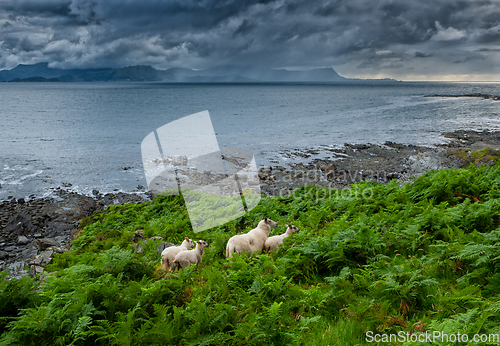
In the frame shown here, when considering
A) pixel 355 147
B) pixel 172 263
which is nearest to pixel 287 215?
pixel 172 263

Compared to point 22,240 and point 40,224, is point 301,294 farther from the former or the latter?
point 40,224

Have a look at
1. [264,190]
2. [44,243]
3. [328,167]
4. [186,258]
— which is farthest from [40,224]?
[328,167]

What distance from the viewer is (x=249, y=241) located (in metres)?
8.57

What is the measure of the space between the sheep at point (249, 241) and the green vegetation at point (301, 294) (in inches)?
32.0

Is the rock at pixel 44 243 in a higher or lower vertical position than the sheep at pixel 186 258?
lower

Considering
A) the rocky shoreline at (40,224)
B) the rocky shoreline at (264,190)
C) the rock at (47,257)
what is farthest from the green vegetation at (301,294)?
the rocky shoreline at (40,224)

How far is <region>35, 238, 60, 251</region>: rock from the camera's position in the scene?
15259mm

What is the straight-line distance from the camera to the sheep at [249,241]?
828 centimetres

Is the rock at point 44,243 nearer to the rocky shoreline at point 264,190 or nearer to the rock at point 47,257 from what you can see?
the rocky shoreline at point 264,190

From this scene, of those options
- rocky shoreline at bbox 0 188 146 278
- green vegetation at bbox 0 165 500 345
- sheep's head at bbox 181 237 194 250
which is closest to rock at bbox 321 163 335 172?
rocky shoreline at bbox 0 188 146 278

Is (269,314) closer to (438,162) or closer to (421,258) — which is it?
(421,258)

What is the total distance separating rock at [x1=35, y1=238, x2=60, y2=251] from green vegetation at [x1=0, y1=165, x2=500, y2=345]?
38.5ft

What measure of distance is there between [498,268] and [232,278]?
478cm

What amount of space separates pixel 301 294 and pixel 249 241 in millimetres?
3311
